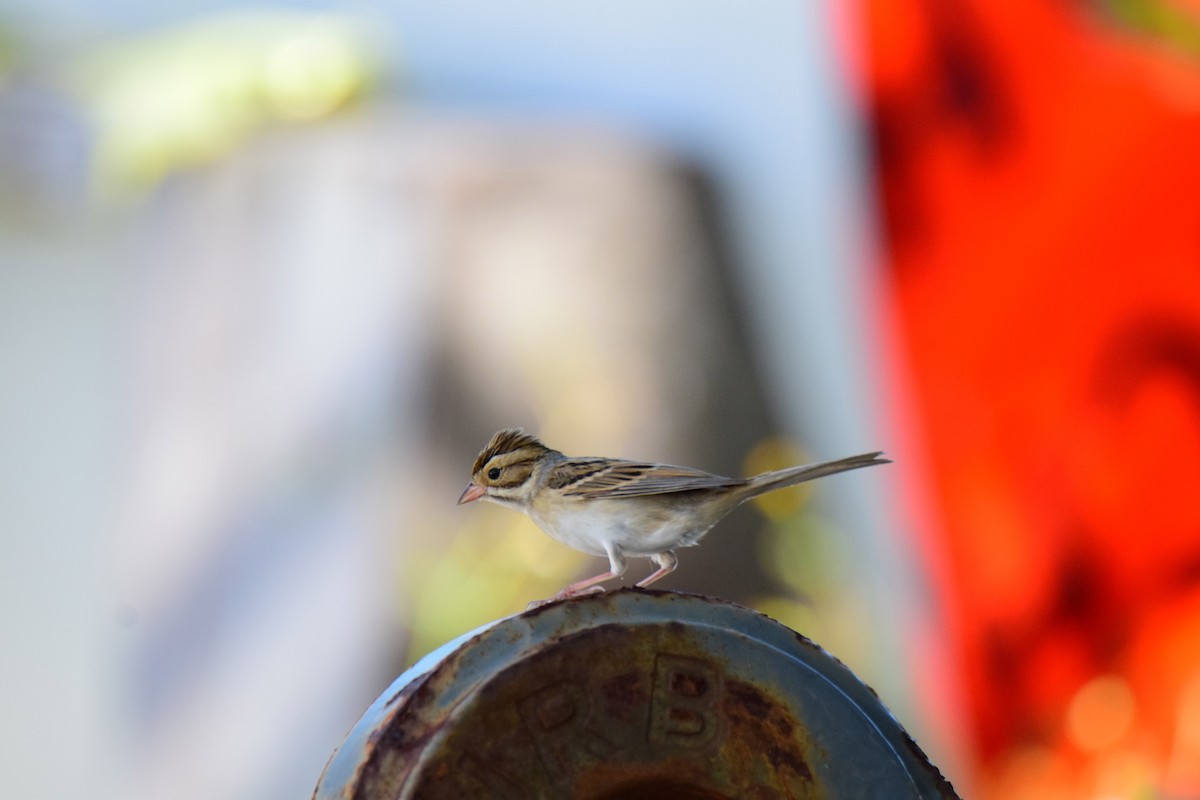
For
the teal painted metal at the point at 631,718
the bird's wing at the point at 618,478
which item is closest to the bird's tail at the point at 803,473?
the bird's wing at the point at 618,478

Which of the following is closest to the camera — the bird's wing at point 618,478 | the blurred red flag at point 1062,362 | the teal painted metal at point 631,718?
the teal painted metal at point 631,718

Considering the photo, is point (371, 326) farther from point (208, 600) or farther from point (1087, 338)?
point (1087, 338)

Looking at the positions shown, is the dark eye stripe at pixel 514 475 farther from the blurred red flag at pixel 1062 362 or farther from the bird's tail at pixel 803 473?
the blurred red flag at pixel 1062 362

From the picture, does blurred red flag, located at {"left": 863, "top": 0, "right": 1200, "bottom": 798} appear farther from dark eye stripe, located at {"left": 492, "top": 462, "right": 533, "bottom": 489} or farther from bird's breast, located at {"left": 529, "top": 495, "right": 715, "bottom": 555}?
dark eye stripe, located at {"left": 492, "top": 462, "right": 533, "bottom": 489}

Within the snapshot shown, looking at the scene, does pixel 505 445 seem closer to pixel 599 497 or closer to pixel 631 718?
pixel 599 497

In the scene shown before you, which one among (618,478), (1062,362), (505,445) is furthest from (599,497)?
(1062,362)

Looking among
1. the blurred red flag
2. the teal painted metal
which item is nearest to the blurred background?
the blurred red flag
